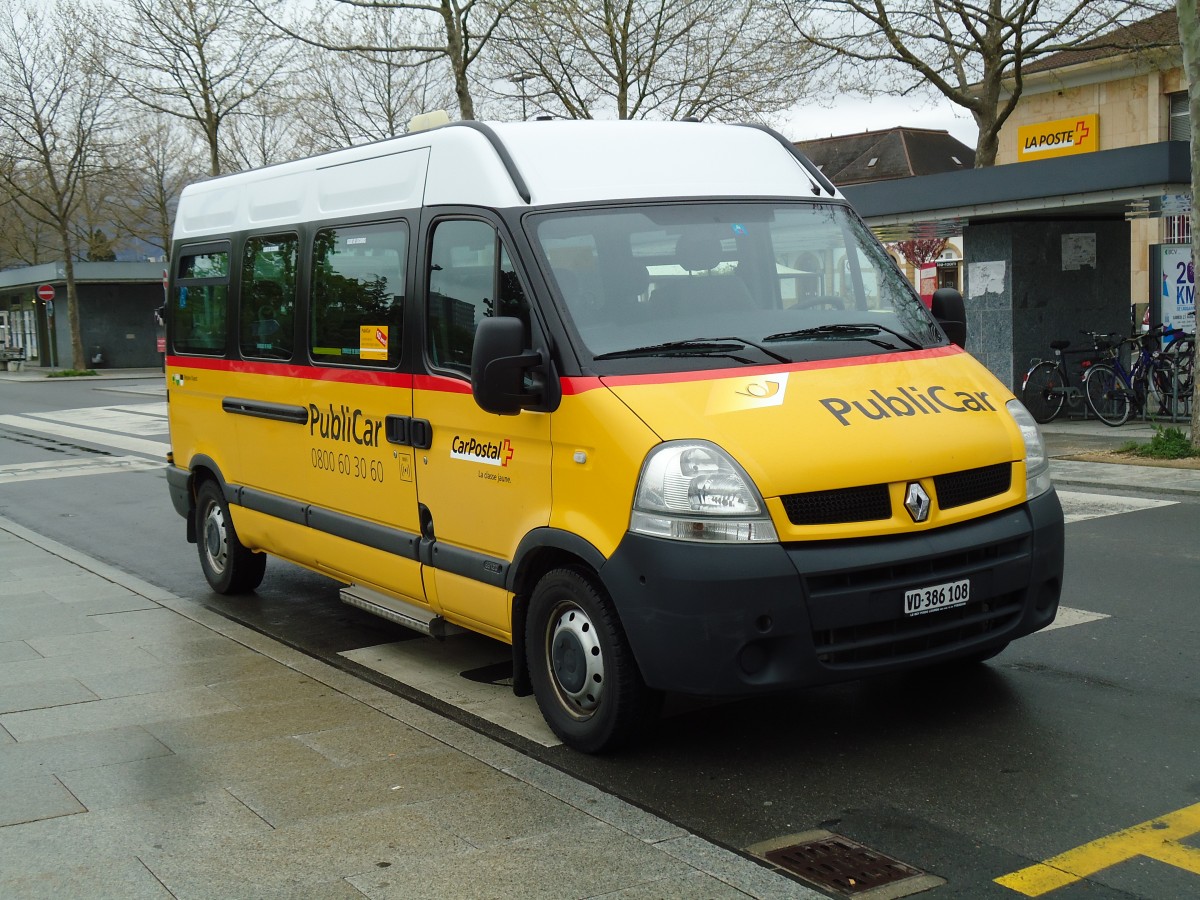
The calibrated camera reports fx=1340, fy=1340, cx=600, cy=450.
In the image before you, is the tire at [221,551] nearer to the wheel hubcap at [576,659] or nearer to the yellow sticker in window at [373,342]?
the yellow sticker in window at [373,342]

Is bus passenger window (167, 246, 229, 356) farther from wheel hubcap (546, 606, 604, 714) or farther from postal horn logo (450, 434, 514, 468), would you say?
wheel hubcap (546, 606, 604, 714)

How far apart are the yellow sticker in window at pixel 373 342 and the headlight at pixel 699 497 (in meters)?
2.13

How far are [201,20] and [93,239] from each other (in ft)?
94.6

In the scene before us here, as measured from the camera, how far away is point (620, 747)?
5113 mm

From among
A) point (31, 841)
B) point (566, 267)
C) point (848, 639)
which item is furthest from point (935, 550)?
point (31, 841)

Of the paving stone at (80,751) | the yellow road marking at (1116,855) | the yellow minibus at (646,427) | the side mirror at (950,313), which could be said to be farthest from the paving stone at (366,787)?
the side mirror at (950,313)

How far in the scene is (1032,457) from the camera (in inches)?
209

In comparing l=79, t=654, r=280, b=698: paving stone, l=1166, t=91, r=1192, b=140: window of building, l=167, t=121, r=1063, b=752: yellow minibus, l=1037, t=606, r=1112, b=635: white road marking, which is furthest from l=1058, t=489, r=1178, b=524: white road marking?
l=1166, t=91, r=1192, b=140: window of building

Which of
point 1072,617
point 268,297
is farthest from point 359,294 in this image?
point 1072,617

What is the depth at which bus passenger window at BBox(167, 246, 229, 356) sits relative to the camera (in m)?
8.34

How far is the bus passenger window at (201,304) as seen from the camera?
834 cm

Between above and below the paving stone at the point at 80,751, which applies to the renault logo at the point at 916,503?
above

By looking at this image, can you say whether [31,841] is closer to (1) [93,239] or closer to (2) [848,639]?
(2) [848,639]

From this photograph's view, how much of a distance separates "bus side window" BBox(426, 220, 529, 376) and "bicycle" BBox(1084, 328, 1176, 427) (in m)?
13.4
